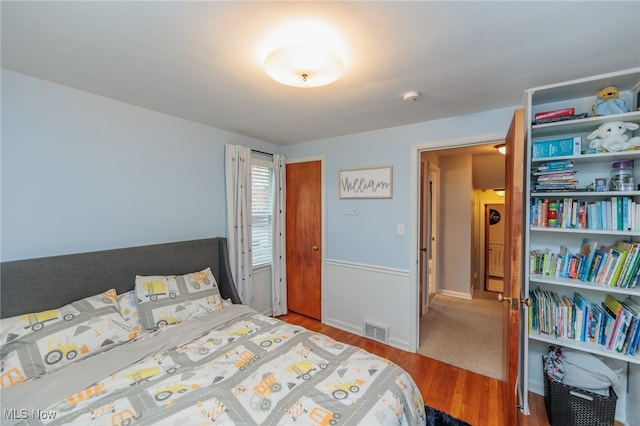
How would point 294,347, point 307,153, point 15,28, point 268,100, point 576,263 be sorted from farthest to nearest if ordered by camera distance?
point 307,153, point 268,100, point 576,263, point 294,347, point 15,28

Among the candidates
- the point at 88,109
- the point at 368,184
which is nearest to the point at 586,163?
the point at 368,184

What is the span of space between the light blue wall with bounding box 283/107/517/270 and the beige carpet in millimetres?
961

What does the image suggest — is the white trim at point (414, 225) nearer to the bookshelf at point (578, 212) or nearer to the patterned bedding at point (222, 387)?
the bookshelf at point (578, 212)

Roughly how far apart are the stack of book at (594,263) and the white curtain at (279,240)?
8.74 ft

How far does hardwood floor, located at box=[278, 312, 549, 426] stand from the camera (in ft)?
6.16

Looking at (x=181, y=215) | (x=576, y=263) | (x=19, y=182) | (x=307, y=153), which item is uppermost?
(x=307, y=153)

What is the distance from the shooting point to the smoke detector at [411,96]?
6.27 ft

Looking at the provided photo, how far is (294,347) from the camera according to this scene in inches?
65.4

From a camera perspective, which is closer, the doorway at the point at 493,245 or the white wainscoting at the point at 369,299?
the white wainscoting at the point at 369,299

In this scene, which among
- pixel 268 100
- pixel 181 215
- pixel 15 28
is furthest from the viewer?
pixel 181 215

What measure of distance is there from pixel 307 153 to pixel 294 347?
8.03 feet

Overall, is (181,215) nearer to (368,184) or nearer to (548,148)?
(368,184)

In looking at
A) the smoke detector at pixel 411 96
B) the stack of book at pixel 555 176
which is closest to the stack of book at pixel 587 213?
the stack of book at pixel 555 176

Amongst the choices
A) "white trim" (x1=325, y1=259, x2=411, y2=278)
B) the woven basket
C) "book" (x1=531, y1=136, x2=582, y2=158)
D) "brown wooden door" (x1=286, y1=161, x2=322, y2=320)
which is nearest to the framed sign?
"brown wooden door" (x1=286, y1=161, x2=322, y2=320)
